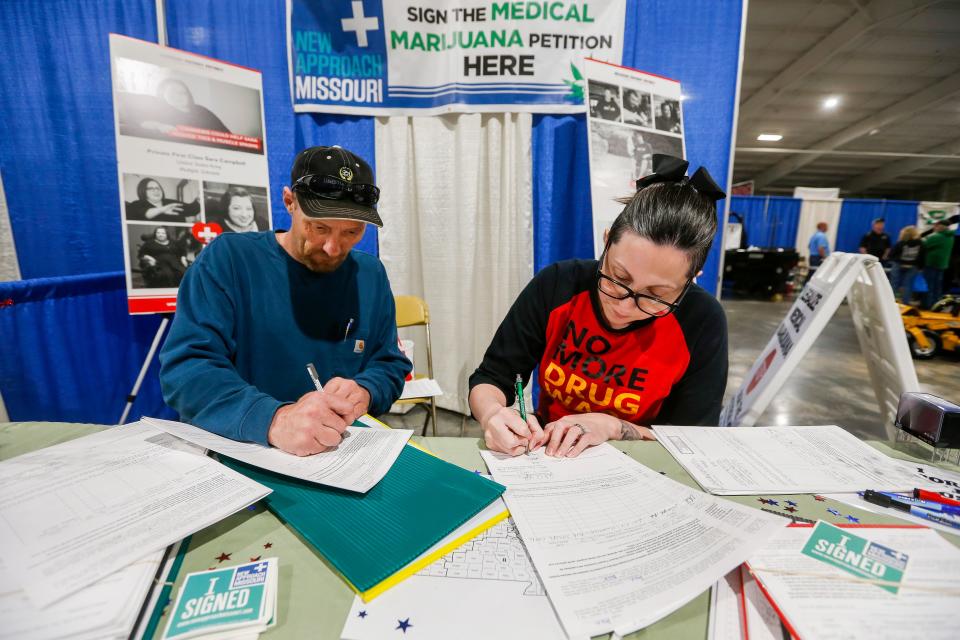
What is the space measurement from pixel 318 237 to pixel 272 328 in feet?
1.00

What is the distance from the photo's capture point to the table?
1.49 ft

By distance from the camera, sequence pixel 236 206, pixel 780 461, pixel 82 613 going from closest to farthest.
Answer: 1. pixel 82 613
2. pixel 780 461
3. pixel 236 206

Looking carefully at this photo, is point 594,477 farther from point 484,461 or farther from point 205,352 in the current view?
point 205,352

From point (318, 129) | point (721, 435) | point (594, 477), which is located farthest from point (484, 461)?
point (318, 129)

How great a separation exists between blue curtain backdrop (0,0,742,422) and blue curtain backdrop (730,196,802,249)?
402 inches

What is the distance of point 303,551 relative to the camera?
1.83 feet

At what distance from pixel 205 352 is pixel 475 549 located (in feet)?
2.75

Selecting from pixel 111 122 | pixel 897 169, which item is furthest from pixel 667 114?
pixel 897 169

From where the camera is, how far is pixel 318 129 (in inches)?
106

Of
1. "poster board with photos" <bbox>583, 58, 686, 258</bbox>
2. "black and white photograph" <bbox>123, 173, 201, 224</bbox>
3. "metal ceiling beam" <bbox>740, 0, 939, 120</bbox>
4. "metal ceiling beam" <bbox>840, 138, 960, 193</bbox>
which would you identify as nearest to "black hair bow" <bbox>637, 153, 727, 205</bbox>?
"poster board with photos" <bbox>583, 58, 686, 258</bbox>

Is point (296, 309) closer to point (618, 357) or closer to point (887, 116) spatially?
point (618, 357)

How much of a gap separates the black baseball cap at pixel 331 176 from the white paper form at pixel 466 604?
32.6 inches

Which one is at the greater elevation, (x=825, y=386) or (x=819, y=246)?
(x=819, y=246)

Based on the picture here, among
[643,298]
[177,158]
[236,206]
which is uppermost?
[177,158]
